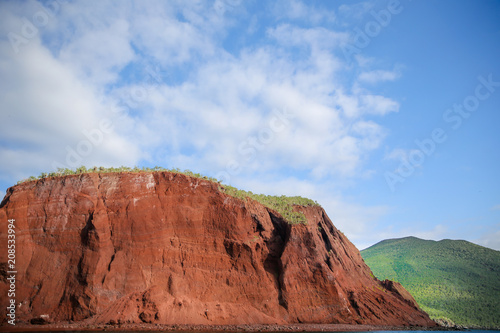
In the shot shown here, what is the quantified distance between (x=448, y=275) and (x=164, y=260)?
2290 inches

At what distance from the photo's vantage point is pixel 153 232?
88.2 ft

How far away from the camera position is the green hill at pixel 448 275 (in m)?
49.3

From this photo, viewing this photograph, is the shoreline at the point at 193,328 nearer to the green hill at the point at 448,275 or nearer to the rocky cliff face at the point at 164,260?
the rocky cliff face at the point at 164,260

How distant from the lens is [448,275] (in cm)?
6256

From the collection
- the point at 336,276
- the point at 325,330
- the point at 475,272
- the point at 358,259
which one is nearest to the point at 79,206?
the point at 325,330

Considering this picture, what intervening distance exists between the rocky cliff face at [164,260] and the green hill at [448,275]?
74.6ft

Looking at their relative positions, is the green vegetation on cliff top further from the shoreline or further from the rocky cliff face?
the shoreline

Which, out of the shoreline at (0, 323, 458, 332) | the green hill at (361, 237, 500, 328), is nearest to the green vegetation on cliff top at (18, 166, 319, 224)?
the shoreline at (0, 323, 458, 332)

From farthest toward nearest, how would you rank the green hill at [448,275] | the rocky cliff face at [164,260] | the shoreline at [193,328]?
the green hill at [448,275] < the rocky cliff face at [164,260] < the shoreline at [193,328]

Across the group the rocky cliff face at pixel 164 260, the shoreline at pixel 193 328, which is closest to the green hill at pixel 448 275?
the rocky cliff face at pixel 164 260

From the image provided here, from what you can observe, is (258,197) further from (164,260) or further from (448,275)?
(448,275)

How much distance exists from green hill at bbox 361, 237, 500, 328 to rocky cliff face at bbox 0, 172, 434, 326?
2273cm

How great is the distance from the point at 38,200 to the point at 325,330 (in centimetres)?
2454

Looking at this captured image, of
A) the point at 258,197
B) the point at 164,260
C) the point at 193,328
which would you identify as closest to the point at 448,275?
the point at 258,197
